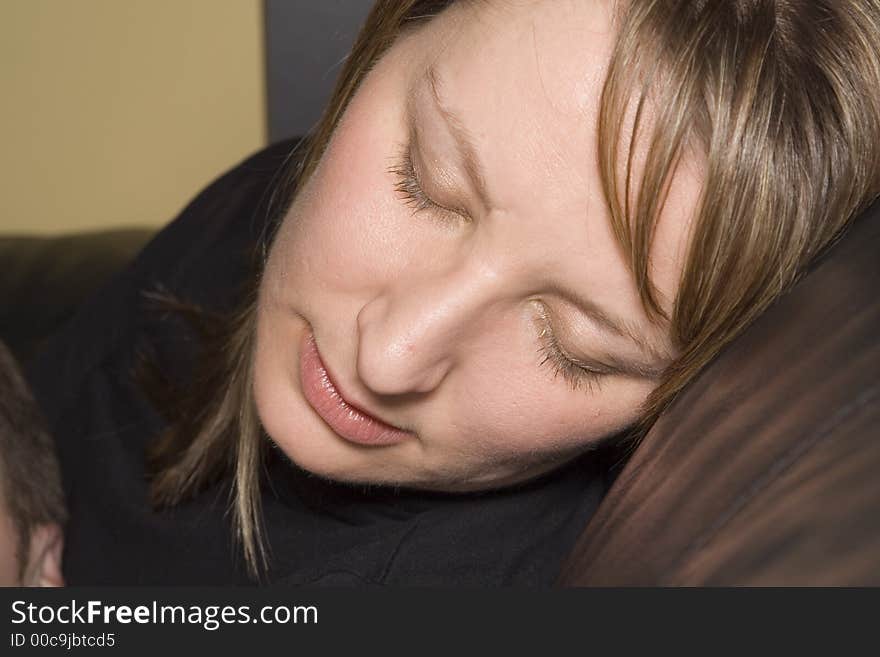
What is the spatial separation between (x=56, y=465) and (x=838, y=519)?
0.95 metres

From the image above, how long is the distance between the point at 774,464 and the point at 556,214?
25cm

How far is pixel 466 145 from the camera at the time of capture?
0.78 meters

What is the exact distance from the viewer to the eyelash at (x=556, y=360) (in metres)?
0.83

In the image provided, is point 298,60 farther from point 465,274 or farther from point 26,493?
point 465,274

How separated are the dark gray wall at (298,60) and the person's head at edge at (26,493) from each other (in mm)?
942

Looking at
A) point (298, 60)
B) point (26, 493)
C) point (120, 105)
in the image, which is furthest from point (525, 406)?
point (120, 105)

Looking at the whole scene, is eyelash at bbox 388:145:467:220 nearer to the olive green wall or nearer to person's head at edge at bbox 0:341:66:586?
person's head at edge at bbox 0:341:66:586

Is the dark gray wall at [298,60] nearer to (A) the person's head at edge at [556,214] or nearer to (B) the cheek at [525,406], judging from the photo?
(A) the person's head at edge at [556,214]

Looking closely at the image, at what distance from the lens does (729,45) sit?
2.56 ft

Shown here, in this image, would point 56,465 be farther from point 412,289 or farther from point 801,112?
point 801,112

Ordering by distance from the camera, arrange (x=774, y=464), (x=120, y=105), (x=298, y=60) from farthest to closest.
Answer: (x=120, y=105), (x=298, y=60), (x=774, y=464)

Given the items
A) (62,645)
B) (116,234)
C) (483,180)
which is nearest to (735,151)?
(483,180)

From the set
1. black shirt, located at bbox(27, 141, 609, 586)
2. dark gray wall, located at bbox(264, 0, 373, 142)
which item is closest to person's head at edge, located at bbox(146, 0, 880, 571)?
black shirt, located at bbox(27, 141, 609, 586)

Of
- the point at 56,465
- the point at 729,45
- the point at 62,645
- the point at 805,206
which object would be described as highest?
the point at 729,45
